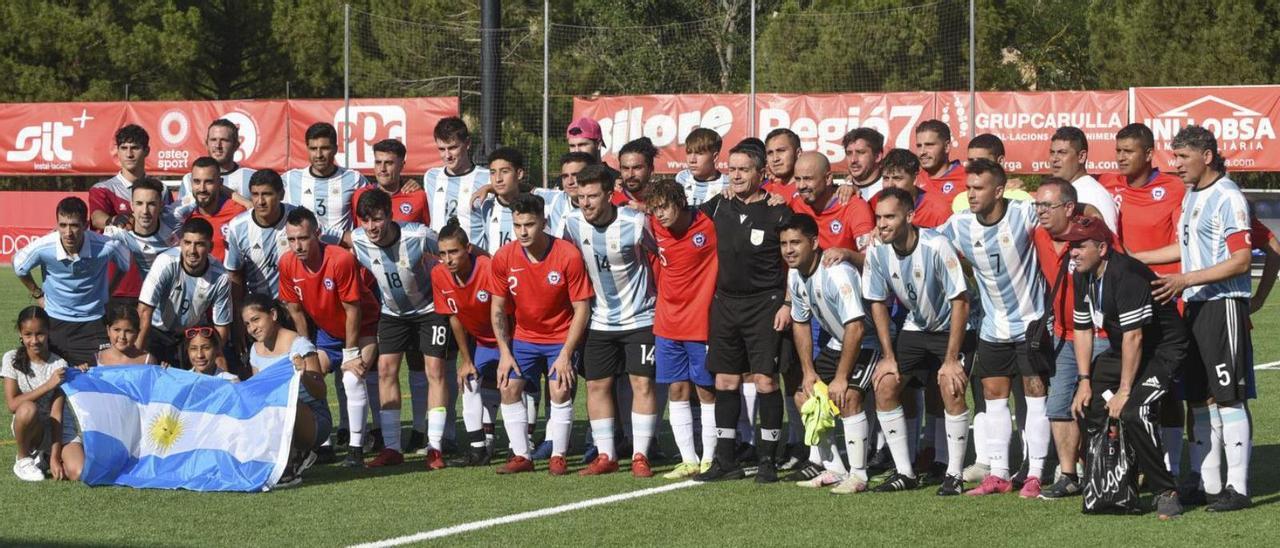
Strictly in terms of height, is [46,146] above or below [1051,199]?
above

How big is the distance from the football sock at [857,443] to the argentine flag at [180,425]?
10.0ft

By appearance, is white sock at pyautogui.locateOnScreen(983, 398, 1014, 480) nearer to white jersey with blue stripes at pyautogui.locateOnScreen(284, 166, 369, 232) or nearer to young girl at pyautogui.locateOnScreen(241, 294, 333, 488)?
young girl at pyautogui.locateOnScreen(241, 294, 333, 488)

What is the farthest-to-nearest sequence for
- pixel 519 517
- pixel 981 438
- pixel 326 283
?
pixel 326 283, pixel 981 438, pixel 519 517

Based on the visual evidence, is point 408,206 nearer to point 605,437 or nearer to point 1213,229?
point 605,437

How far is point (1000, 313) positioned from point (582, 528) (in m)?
2.57

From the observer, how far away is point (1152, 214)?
866 cm

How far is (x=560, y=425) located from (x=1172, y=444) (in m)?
3.46

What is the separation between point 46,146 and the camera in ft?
94.5

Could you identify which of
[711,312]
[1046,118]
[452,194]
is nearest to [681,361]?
[711,312]

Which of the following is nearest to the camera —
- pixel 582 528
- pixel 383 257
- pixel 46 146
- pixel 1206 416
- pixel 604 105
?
pixel 582 528

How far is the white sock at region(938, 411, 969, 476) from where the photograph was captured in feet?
27.8

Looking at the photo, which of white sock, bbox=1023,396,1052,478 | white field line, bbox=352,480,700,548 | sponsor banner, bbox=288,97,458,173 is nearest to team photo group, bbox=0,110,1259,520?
white sock, bbox=1023,396,1052,478

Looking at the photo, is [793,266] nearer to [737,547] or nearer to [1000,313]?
[1000,313]

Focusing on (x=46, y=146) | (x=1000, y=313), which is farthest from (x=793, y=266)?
(x=46, y=146)
